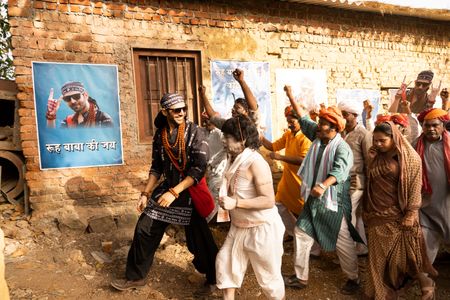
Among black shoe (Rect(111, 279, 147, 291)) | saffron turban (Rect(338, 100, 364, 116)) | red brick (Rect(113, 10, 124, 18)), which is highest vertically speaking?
red brick (Rect(113, 10, 124, 18))

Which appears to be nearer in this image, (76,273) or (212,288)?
(212,288)

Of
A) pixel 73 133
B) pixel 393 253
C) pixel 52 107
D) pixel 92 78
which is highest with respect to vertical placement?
pixel 92 78

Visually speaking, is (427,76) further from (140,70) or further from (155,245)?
(155,245)

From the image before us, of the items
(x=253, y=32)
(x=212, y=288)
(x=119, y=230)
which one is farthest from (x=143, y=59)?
(x=212, y=288)

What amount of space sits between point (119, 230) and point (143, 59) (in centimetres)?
251

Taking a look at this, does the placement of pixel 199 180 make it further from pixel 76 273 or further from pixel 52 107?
pixel 52 107

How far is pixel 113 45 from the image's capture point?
4754mm

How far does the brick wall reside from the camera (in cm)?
439

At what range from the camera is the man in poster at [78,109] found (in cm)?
448

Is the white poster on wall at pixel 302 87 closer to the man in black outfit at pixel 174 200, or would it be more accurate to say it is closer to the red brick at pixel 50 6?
the man in black outfit at pixel 174 200

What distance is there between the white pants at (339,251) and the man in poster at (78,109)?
122 inches

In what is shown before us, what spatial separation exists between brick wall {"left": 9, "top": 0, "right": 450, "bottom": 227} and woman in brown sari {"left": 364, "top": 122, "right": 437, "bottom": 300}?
10.5 feet

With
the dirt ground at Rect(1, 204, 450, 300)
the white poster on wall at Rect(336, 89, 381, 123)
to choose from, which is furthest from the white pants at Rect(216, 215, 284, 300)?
the white poster on wall at Rect(336, 89, 381, 123)

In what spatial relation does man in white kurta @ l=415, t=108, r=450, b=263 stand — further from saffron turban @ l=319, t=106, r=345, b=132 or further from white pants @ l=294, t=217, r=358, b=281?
saffron turban @ l=319, t=106, r=345, b=132
